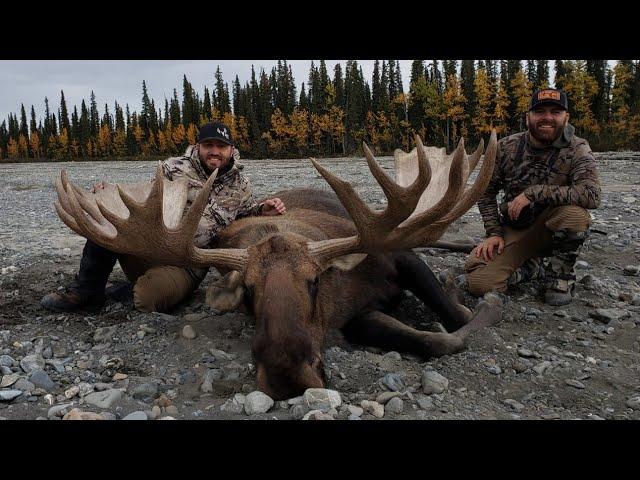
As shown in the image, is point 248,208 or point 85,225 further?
point 248,208

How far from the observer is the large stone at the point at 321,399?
10.6 feet

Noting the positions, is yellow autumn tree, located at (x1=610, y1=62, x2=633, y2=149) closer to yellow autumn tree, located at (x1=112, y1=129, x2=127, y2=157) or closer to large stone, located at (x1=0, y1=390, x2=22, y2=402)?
large stone, located at (x1=0, y1=390, x2=22, y2=402)

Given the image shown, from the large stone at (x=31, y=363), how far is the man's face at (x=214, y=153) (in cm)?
260

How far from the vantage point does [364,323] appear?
4742 millimetres

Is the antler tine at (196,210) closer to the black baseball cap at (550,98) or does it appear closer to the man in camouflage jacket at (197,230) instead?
the man in camouflage jacket at (197,230)

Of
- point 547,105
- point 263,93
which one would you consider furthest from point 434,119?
point 547,105

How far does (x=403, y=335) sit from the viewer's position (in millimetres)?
4473

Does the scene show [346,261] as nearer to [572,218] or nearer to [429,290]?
[429,290]

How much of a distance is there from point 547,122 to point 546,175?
57cm

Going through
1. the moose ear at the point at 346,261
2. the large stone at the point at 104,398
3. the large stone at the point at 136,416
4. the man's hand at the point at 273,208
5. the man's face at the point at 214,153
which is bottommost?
the large stone at the point at 136,416

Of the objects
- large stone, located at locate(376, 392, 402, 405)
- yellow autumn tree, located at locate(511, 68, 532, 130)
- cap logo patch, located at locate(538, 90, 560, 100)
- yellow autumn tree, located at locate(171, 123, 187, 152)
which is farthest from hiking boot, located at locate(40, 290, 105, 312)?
yellow autumn tree, located at locate(171, 123, 187, 152)

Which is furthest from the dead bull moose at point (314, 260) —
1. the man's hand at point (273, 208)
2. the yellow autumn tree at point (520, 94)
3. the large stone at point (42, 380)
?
the yellow autumn tree at point (520, 94)

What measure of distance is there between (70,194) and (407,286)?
3.09 metres

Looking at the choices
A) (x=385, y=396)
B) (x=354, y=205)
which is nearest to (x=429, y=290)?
(x=354, y=205)
